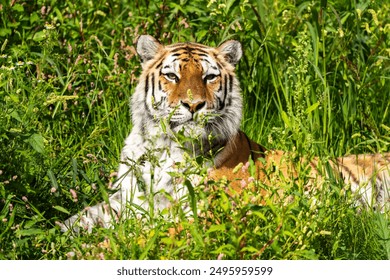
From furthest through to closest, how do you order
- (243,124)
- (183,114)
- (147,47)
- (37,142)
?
(243,124), (147,47), (183,114), (37,142)

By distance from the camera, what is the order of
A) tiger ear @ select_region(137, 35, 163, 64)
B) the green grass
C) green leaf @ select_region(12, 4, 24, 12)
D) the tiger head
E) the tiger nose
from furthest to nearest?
green leaf @ select_region(12, 4, 24, 12)
tiger ear @ select_region(137, 35, 163, 64)
the tiger head
the tiger nose
the green grass

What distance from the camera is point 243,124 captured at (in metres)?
7.12

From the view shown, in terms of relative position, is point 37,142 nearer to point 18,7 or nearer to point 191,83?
point 191,83

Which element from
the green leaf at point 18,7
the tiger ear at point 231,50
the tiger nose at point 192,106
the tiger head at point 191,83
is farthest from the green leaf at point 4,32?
the tiger nose at point 192,106

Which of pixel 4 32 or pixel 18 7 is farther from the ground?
pixel 18 7

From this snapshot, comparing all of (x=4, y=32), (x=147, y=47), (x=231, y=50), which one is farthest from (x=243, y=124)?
(x=4, y=32)

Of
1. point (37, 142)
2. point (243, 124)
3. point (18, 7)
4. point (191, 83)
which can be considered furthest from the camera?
point (18, 7)

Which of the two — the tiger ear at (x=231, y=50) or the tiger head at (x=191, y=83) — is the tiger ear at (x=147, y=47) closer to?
the tiger head at (x=191, y=83)

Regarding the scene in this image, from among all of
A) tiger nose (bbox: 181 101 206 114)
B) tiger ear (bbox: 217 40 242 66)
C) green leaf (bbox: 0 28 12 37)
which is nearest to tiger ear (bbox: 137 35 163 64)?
tiger ear (bbox: 217 40 242 66)

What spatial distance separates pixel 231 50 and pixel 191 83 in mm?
455

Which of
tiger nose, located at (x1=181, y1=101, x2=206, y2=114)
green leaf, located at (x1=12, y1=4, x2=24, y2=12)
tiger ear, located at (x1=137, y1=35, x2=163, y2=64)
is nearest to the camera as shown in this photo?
tiger nose, located at (x1=181, y1=101, x2=206, y2=114)

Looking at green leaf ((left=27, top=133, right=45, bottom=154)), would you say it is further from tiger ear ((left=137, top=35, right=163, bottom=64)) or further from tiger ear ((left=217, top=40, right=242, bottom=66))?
tiger ear ((left=217, top=40, right=242, bottom=66))

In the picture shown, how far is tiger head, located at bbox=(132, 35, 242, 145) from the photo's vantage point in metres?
6.02
